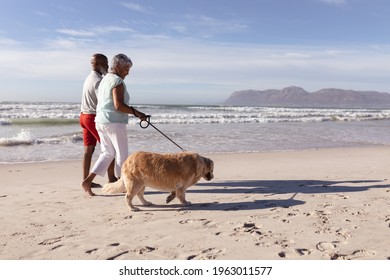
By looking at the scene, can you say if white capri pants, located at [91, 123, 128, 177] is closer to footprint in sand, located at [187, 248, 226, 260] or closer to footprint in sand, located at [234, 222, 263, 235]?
footprint in sand, located at [234, 222, 263, 235]

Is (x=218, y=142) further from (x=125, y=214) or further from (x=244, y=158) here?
(x=125, y=214)

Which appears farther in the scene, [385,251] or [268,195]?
[268,195]

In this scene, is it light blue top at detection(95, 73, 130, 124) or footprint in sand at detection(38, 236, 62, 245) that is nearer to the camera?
footprint in sand at detection(38, 236, 62, 245)

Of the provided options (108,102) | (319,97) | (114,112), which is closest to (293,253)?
(114,112)

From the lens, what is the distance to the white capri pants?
4969 millimetres

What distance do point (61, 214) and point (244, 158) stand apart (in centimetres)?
571

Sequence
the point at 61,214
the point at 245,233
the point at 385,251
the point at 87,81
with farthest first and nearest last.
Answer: the point at 87,81, the point at 61,214, the point at 245,233, the point at 385,251

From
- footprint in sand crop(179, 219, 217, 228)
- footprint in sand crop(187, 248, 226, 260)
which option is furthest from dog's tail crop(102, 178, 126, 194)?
footprint in sand crop(187, 248, 226, 260)

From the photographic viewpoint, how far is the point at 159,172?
4480mm

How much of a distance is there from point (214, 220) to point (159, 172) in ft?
3.06

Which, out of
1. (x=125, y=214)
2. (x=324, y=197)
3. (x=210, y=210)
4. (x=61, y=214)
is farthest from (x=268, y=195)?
(x=61, y=214)

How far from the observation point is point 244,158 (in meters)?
9.27

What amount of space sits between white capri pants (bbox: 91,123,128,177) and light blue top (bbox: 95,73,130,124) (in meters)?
0.08

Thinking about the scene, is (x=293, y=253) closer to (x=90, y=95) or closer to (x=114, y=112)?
(x=114, y=112)
